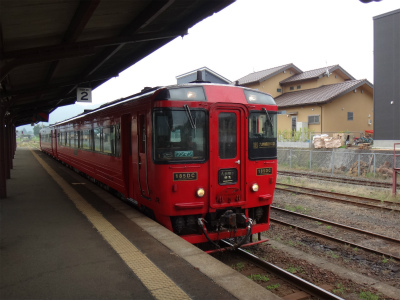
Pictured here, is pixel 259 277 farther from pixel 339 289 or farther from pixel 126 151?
pixel 126 151

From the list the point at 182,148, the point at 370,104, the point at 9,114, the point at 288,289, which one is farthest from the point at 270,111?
the point at 370,104

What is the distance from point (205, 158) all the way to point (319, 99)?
24.1 meters

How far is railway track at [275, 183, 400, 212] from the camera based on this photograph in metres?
10.0

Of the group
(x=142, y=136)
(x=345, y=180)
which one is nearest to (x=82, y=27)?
(x=142, y=136)

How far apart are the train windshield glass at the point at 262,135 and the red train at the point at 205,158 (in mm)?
18

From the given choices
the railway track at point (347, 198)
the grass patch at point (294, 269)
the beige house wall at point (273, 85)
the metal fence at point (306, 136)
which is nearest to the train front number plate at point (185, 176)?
the grass patch at point (294, 269)

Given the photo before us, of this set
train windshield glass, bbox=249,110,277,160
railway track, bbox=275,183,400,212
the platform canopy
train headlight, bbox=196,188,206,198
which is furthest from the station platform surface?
railway track, bbox=275,183,400,212

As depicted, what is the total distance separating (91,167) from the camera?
11.6 metres

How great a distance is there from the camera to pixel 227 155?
6.02m

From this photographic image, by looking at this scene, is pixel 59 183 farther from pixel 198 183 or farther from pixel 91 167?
pixel 198 183

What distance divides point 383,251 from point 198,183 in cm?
386

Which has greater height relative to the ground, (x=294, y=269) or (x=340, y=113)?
(x=340, y=113)

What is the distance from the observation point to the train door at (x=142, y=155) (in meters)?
6.26

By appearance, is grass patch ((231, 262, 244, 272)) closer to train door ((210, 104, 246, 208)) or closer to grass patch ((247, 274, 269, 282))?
grass patch ((247, 274, 269, 282))
